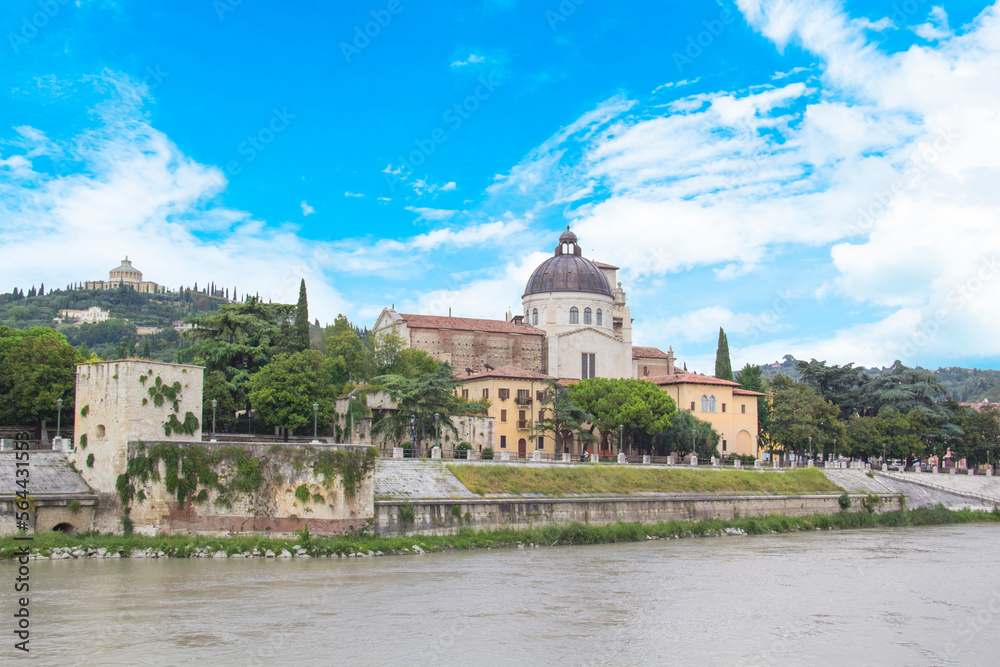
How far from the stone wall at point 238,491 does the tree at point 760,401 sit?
1692 inches

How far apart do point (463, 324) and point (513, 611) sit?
48.0 m

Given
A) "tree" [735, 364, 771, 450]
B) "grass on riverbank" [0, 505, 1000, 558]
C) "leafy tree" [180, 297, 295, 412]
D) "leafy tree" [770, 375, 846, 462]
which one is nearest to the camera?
"grass on riverbank" [0, 505, 1000, 558]

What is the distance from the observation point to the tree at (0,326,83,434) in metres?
38.4

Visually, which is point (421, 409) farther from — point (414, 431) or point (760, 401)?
point (760, 401)

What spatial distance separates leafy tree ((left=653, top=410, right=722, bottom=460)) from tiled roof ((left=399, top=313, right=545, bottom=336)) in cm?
1596

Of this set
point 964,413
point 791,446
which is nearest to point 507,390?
point 791,446

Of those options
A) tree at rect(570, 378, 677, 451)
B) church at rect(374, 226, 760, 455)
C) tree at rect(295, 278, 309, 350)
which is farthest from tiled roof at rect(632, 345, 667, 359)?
tree at rect(295, 278, 309, 350)

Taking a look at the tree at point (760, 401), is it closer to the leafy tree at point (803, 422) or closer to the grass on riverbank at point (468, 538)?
the leafy tree at point (803, 422)

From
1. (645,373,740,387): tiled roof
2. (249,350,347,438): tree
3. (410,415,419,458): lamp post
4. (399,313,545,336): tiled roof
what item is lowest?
(410,415,419,458): lamp post

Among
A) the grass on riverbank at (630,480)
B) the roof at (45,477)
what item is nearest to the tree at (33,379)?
the roof at (45,477)

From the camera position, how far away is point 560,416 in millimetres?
55344

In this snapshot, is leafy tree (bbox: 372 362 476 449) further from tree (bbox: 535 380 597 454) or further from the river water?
the river water

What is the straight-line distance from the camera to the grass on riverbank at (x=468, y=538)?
28.5 meters

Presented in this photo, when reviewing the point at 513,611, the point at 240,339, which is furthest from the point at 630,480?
the point at 240,339
